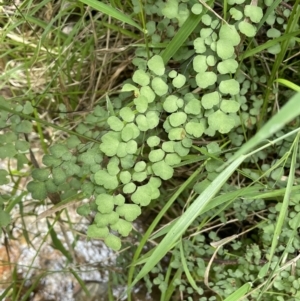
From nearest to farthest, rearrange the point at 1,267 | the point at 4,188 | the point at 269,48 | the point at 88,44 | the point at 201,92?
the point at 269,48 < the point at 201,92 < the point at 88,44 < the point at 1,267 < the point at 4,188

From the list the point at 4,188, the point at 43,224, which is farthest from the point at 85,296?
the point at 4,188

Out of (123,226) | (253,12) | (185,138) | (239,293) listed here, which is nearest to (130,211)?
(123,226)


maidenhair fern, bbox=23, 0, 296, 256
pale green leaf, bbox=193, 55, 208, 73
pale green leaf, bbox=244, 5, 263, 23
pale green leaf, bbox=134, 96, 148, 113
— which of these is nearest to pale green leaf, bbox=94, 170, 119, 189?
maidenhair fern, bbox=23, 0, 296, 256

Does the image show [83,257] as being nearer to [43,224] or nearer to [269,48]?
[43,224]

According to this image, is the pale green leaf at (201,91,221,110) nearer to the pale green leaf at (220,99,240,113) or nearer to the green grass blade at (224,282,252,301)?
the pale green leaf at (220,99,240,113)

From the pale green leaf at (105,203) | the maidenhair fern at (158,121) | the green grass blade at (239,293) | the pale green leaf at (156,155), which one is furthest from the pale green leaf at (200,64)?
the green grass blade at (239,293)

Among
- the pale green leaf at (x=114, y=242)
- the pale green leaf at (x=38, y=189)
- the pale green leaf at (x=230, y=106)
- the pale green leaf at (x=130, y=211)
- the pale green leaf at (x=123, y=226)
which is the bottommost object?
the pale green leaf at (x=38, y=189)

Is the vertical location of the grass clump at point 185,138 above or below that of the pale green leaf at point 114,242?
above

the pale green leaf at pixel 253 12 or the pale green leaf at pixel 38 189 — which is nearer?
the pale green leaf at pixel 253 12

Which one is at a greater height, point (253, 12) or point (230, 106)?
point (253, 12)

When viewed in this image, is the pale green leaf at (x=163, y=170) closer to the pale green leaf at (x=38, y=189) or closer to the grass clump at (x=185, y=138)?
the grass clump at (x=185, y=138)

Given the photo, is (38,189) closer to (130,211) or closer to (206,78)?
(130,211)
